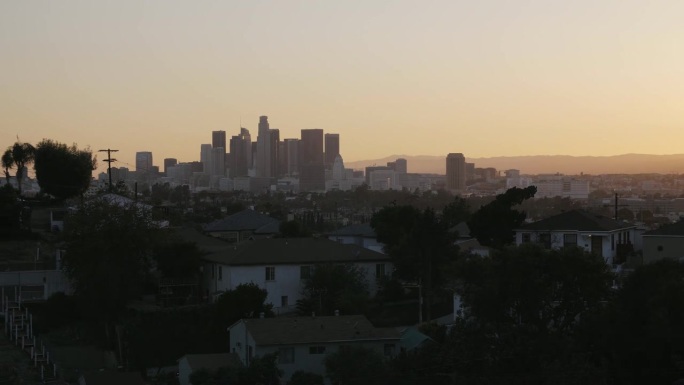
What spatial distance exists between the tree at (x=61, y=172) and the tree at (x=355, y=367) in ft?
104

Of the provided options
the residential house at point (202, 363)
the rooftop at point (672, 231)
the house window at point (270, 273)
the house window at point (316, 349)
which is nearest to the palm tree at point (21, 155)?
the house window at point (270, 273)

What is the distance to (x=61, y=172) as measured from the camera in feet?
181

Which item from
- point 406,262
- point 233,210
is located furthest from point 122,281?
point 233,210

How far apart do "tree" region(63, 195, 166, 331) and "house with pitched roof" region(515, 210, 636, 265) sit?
547 inches

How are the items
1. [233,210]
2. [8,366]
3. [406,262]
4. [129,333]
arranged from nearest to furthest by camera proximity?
[8,366] < [129,333] < [406,262] < [233,210]

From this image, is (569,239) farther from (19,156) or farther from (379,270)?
(19,156)

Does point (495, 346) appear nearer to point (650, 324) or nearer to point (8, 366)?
point (650, 324)

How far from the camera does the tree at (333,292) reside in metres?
35.2

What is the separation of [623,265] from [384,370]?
42.1 ft

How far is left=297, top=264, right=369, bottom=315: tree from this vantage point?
115 feet

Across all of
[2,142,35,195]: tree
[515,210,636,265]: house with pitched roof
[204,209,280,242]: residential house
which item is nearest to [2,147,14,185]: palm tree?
[2,142,35,195]: tree

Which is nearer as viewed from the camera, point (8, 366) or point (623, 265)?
point (8, 366)

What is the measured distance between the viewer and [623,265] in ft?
117

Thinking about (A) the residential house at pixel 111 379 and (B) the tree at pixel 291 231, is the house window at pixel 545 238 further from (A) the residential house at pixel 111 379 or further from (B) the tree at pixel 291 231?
(A) the residential house at pixel 111 379
